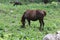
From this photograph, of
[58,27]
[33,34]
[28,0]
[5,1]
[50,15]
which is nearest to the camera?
[33,34]

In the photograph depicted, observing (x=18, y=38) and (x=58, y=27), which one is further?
(x=58, y=27)

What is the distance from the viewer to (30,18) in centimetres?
1513

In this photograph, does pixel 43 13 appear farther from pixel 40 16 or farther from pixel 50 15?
pixel 50 15

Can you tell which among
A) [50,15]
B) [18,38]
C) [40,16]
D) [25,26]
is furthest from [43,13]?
[50,15]

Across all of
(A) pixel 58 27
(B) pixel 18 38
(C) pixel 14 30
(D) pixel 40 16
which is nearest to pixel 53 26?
(A) pixel 58 27

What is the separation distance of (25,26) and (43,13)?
60.5 inches

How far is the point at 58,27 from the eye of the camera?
53.0ft

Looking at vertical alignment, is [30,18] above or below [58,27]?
above

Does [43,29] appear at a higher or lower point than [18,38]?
lower

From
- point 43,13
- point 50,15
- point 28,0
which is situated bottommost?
point 28,0

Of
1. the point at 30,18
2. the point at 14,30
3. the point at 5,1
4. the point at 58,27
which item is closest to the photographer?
the point at 14,30

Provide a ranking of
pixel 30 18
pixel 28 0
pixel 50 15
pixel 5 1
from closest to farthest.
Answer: pixel 30 18, pixel 50 15, pixel 5 1, pixel 28 0

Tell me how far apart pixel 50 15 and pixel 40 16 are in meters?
6.98

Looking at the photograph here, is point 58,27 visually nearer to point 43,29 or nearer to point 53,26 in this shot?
point 53,26
